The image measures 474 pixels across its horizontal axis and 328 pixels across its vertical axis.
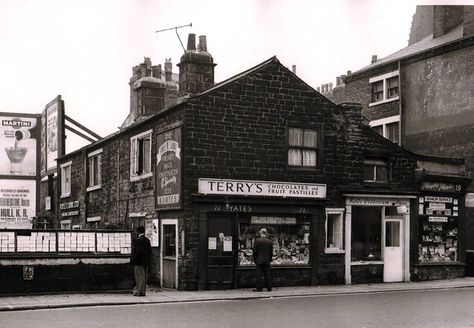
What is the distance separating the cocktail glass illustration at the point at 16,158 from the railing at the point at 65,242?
1111 centimetres

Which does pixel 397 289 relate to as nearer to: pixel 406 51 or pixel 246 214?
pixel 246 214

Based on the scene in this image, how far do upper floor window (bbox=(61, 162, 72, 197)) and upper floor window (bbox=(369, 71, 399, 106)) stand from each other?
50.0 feet

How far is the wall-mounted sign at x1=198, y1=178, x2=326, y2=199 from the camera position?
64.2 feet

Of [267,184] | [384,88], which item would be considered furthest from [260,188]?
[384,88]

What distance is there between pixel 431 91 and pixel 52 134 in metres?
17.1

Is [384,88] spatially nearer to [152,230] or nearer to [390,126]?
[390,126]

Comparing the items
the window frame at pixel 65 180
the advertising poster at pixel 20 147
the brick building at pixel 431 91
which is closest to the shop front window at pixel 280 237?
the brick building at pixel 431 91

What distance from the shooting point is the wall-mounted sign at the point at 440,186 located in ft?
76.4

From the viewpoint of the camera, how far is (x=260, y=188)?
2033 cm

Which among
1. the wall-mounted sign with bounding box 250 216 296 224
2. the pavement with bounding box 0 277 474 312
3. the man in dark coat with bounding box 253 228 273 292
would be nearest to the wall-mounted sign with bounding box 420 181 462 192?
the pavement with bounding box 0 277 474 312

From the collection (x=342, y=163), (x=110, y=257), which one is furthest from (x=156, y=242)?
(x=342, y=163)

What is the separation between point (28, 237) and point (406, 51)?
2270 centimetres

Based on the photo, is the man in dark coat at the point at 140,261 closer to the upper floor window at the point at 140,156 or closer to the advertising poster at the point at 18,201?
the upper floor window at the point at 140,156

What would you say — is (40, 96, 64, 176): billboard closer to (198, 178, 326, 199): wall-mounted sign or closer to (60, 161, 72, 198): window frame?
(60, 161, 72, 198): window frame
